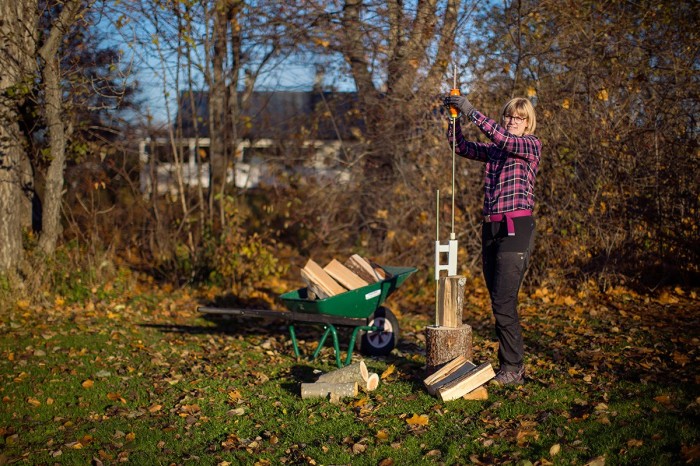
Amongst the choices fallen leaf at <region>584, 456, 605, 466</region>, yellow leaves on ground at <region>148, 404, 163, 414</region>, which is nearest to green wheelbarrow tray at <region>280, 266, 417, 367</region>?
yellow leaves on ground at <region>148, 404, 163, 414</region>

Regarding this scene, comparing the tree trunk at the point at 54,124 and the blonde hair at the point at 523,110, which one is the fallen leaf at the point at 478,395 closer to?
the blonde hair at the point at 523,110

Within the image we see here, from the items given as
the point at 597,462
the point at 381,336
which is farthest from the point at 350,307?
the point at 597,462

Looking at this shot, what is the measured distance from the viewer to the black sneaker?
5.23m

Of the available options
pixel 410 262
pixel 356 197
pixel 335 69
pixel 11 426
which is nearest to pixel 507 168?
pixel 11 426

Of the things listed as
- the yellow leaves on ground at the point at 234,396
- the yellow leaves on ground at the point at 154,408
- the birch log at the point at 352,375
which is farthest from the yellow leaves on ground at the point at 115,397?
the birch log at the point at 352,375

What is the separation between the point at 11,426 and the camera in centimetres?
492

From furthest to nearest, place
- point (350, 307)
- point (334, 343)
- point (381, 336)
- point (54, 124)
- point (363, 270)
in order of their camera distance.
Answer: point (54, 124)
point (381, 336)
point (363, 270)
point (350, 307)
point (334, 343)

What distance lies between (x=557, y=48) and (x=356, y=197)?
3.58 metres

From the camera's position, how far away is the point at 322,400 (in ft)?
17.3

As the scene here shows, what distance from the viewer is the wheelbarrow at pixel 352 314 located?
6.21 metres

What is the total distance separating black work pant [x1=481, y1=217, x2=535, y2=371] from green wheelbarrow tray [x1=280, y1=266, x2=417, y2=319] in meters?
1.39

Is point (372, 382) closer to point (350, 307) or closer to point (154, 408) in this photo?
point (350, 307)

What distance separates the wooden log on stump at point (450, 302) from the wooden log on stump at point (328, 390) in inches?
33.7

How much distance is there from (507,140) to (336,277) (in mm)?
2186
